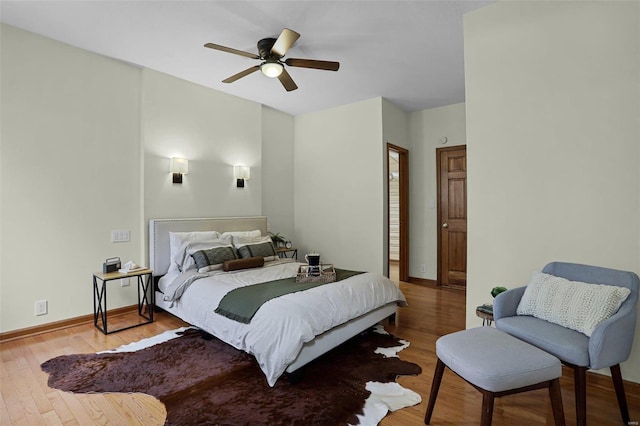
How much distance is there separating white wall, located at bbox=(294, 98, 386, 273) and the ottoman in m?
3.06

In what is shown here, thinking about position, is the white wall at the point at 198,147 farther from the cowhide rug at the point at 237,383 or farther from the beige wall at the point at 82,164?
the cowhide rug at the point at 237,383

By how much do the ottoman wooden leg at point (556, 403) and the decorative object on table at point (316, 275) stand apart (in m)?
1.78

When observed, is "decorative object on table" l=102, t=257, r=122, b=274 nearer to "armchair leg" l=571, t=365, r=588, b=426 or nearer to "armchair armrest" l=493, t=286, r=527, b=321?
"armchair armrest" l=493, t=286, r=527, b=321

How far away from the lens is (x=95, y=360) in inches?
103

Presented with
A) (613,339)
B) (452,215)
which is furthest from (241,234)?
(613,339)

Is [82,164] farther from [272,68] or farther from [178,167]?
[272,68]

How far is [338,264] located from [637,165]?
3804mm

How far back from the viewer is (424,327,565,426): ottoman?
4.81 ft

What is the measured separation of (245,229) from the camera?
470 cm

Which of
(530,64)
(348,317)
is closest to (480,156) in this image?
(530,64)

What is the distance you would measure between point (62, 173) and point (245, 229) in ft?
7.20

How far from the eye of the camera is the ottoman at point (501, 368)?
1467 millimetres

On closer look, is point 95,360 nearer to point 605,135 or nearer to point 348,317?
point 348,317

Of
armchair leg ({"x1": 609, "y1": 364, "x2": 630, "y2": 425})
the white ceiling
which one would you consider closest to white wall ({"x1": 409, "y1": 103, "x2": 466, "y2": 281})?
the white ceiling
